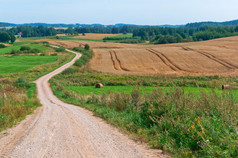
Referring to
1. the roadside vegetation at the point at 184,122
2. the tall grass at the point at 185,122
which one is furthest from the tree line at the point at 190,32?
the roadside vegetation at the point at 184,122

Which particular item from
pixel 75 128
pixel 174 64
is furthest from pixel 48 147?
pixel 174 64

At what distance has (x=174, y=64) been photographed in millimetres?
55781

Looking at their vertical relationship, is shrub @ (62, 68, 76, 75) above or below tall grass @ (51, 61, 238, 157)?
below

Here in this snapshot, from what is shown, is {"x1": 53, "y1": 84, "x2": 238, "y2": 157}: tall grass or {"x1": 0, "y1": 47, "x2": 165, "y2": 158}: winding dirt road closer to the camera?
{"x1": 53, "y1": 84, "x2": 238, "y2": 157}: tall grass

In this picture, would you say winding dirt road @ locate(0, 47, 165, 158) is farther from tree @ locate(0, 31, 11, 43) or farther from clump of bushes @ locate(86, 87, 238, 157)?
tree @ locate(0, 31, 11, 43)

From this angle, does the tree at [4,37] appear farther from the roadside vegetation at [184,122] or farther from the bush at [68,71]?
the roadside vegetation at [184,122]

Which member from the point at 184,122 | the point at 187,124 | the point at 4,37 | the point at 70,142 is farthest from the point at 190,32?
the point at 70,142

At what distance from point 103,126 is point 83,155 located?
367cm

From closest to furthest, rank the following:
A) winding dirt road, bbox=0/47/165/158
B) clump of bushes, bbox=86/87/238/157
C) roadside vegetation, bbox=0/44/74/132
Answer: clump of bushes, bbox=86/87/238/157 < winding dirt road, bbox=0/47/165/158 < roadside vegetation, bbox=0/44/74/132

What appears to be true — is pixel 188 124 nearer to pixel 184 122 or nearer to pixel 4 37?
pixel 184 122

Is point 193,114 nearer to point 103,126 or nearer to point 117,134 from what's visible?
point 117,134

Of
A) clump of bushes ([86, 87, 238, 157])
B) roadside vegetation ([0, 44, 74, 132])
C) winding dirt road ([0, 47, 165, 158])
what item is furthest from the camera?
roadside vegetation ([0, 44, 74, 132])

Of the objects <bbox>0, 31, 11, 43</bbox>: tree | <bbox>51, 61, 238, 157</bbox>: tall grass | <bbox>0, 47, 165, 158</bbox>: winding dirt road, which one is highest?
<bbox>0, 31, 11, 43</bbox>: tree

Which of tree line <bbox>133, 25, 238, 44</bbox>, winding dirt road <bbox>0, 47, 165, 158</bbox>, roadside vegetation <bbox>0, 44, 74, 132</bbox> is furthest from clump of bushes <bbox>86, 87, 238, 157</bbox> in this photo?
tree line <bbox>133, 25, 238, 44</bbox>
